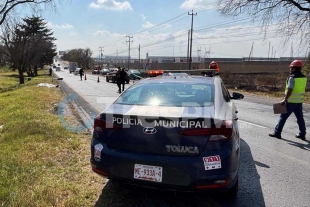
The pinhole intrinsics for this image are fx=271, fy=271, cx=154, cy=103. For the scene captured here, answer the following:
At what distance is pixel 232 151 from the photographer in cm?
288

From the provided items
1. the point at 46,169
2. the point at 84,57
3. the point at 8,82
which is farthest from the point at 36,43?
the point at 84,57

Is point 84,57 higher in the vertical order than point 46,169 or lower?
higher

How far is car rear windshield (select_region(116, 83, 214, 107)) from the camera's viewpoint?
341cm

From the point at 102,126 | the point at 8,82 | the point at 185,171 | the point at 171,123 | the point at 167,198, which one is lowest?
the point at 8,82

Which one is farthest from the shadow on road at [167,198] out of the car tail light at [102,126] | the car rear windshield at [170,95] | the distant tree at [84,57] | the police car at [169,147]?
the distant tree at [84,57]

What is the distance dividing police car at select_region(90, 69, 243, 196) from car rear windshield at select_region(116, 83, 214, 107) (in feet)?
0.46

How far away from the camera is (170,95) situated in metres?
3.65

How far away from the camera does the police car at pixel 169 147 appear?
2771 millimetres

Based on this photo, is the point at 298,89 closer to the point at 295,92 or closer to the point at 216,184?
the point at 295,92

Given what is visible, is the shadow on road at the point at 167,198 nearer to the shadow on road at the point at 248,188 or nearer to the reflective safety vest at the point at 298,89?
the shadow on road at the point at 248,188

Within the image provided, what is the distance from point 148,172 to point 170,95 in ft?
3.85

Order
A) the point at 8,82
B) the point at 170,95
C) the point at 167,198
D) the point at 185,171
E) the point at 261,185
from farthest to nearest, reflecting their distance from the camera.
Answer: the point at 8,82
the point at 261,185
the point at 170,95
the point at 167,198
the point at 185,171

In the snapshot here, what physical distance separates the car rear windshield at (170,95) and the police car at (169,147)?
14 cm

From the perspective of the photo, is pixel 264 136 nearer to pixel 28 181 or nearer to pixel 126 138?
pixel 126 138
